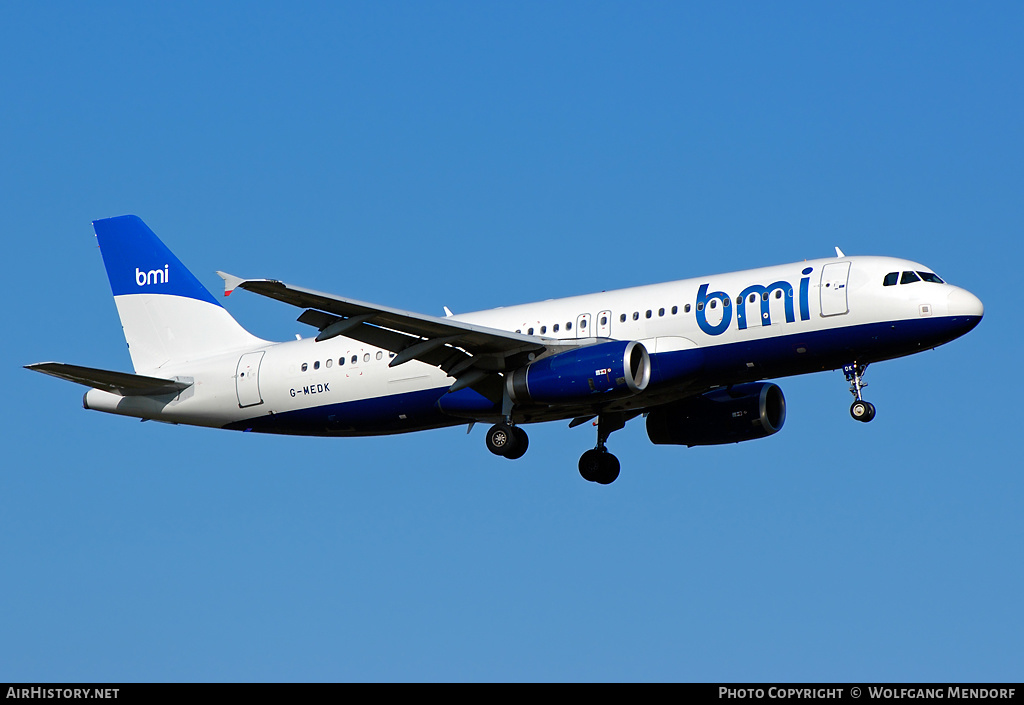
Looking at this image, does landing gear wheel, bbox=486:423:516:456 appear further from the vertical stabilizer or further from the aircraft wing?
the vertical stabilizer

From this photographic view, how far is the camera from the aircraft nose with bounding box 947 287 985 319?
113 ft

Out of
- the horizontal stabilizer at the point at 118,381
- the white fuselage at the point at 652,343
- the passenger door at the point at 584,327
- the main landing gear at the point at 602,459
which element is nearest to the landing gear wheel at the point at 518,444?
the white fuselage at the point at 652,343

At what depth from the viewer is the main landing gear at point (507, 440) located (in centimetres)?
3762

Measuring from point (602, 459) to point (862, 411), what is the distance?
9.13 m

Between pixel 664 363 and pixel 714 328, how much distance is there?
155 centimetres

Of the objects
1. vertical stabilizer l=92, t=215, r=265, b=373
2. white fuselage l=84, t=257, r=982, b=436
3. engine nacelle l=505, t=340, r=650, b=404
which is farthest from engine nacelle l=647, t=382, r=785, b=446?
vertical stabilizer l=92, t=215, r=265, b=373

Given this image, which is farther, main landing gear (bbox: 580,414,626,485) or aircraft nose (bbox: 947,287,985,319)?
main landing gear (bbox: 580,414,626,485)

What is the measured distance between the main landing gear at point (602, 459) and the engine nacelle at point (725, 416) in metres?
1.43

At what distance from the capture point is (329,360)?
40719 mm

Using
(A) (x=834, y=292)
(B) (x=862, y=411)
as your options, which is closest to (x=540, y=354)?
(A) (x=834, y=292)

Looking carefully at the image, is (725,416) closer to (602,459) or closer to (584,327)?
(602,459)

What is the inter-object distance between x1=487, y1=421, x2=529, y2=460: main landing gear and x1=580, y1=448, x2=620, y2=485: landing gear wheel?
438cm
